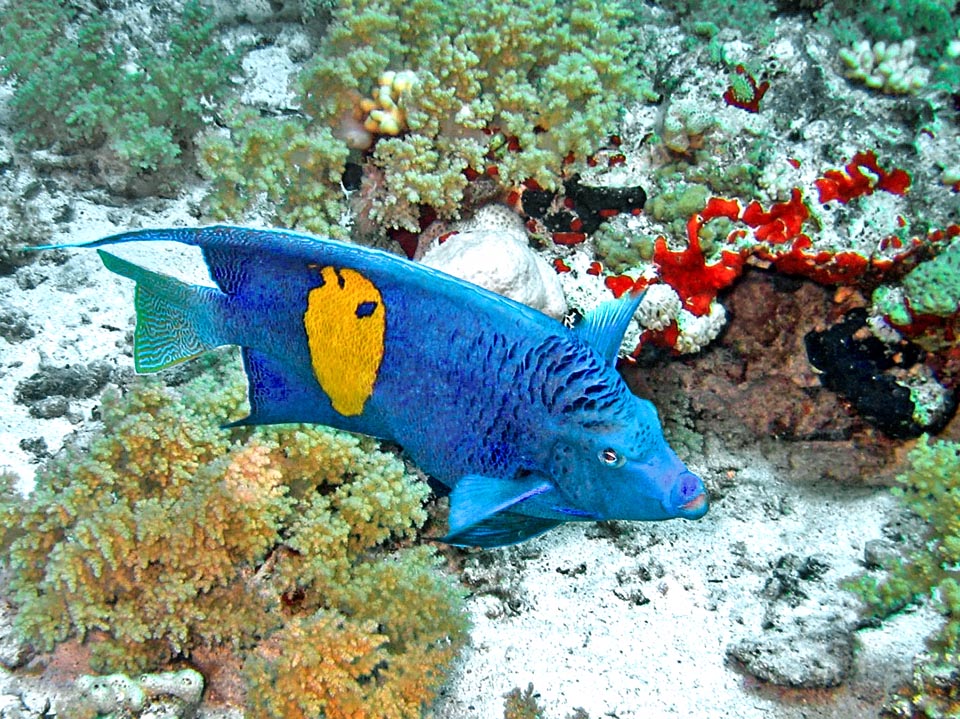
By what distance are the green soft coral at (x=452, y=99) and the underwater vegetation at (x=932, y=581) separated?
2348 mm

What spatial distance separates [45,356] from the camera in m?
3.61

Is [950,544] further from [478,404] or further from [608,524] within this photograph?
[478,404]

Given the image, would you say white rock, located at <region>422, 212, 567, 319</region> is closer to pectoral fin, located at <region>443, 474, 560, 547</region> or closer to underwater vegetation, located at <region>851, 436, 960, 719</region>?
pectoral fin, located at <region>443, 474, 560, 547</region>

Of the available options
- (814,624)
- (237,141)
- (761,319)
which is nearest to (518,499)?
(814,624)

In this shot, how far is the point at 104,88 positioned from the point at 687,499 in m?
4.51

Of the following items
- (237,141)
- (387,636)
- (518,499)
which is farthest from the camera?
(237,141)

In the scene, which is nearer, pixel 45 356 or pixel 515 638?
pixel 515 638

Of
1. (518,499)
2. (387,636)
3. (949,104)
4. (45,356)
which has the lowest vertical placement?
(387,636)

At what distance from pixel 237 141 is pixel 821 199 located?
324 centimetres

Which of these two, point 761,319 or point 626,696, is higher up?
point 761,319

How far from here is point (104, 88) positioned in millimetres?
4316

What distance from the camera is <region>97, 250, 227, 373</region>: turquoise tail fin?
182 cm

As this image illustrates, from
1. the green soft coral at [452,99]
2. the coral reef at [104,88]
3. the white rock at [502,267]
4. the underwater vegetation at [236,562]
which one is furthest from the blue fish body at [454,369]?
the coral reef at [104,88]

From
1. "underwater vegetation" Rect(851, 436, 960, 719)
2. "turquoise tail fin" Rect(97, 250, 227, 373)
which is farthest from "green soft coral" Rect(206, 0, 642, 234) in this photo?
"underwater vegetation" Rect(851, 436, 960, 719)
